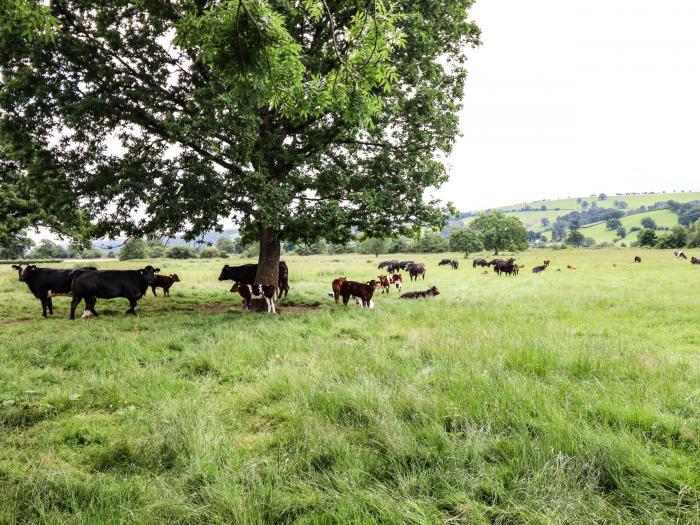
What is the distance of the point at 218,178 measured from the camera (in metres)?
10.9

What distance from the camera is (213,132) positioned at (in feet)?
33.4

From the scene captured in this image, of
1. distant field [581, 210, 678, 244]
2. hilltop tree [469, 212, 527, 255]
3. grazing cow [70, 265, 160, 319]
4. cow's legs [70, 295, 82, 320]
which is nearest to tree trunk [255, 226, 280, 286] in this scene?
grazing cow [70, 265, 160, 319]

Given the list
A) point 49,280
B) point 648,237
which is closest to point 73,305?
point 49,280

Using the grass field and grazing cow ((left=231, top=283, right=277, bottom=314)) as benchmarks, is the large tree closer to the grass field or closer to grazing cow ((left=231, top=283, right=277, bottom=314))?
grazing cow ((left=231, top=283, right=277, bottom=314))

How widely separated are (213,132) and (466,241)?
223 ft

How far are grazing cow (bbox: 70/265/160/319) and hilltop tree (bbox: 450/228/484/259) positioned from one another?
65133 millimetres

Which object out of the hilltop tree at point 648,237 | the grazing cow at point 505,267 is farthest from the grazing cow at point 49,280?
the hilltop tree at point 648,237

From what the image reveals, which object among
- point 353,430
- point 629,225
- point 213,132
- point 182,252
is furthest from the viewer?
point 629,225

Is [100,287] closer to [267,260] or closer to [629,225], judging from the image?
[267,260]

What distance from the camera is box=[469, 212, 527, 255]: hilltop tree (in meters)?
73.3

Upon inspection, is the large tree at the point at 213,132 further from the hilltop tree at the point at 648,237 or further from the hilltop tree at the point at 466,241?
the hilltop tree at the point at 648,237

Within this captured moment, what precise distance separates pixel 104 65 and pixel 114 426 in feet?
35.2

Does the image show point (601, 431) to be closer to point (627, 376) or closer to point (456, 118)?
point (627, 376)

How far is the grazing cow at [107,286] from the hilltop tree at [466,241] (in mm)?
65133
